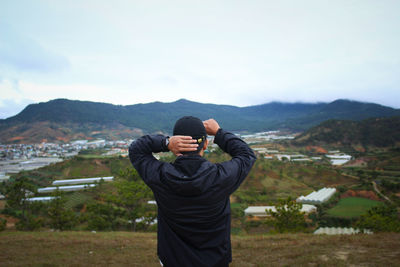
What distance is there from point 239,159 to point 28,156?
101 metres

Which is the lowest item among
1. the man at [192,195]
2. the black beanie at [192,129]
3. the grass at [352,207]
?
the grass at [352,207]

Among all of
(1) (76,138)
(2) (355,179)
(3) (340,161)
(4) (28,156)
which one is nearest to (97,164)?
(4) (28,156)

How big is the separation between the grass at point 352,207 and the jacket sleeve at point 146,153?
1247 inches

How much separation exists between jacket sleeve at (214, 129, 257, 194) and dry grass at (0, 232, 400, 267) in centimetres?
380

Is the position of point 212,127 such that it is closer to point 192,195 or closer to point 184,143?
point 184,143

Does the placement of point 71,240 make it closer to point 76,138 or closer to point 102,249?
point 102,249

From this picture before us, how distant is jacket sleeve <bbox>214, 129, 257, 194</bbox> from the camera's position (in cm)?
141

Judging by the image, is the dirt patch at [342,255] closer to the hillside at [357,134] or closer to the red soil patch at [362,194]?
the red soil patch at [362,194]

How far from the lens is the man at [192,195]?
1.34 meters

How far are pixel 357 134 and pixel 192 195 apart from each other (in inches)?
3728

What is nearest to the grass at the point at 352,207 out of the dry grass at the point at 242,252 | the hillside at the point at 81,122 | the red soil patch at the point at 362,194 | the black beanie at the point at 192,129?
the red soil patch at the point at 362,194

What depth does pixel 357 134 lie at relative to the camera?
78562 millimetres

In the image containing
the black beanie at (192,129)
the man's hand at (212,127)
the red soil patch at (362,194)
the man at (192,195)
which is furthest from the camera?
the red soil patch at (362,194)

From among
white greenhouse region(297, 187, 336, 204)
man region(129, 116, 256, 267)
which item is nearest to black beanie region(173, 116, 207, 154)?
man region(129, 116, 256, 267)
